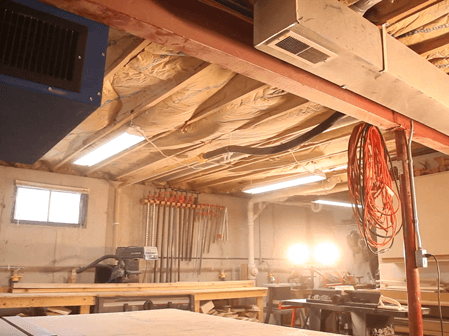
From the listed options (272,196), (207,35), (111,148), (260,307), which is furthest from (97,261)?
(207,35)

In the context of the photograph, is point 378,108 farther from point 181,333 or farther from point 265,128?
point 181,333

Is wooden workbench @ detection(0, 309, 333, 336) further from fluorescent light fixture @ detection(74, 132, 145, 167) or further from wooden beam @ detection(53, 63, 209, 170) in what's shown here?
fluorescent light fixture @ detection(74, 132, 145, 167)

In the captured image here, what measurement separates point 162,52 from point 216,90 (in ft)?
2.56

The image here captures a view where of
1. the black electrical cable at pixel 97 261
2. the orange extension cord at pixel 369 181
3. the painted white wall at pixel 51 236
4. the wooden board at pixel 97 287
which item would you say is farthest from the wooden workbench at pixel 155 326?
the painted white wall at pixel 51 236

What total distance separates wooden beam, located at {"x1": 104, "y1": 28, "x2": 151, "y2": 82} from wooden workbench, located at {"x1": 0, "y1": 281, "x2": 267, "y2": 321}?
2.68 m

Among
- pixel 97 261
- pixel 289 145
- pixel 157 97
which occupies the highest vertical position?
pixel 157 97

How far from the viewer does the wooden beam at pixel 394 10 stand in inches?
87.2

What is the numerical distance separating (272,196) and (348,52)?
4968 millimetres

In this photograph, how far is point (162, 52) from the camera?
2732 millimetres

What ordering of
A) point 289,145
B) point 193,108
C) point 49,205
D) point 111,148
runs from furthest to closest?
point 49,205
point 111,148
point 193,108
point 289,145

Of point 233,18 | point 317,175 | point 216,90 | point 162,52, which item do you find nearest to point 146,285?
point 317,175

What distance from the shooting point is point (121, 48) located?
8.95ft

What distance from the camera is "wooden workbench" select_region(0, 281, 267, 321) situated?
414 cm

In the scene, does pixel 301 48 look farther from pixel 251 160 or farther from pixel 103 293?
pixel 103 293
